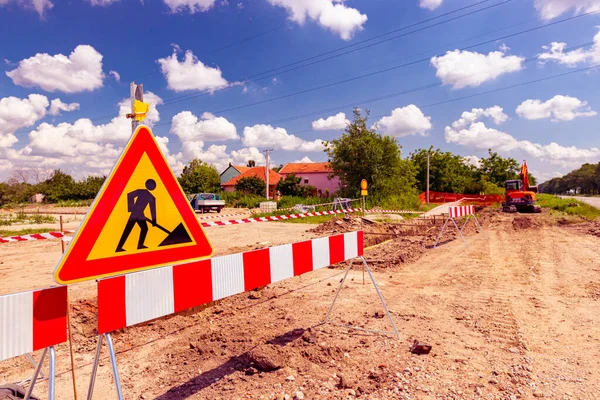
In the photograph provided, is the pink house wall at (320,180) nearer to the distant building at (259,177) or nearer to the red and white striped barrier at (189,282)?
the distant building at (259,177)

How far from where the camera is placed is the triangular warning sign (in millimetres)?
2385

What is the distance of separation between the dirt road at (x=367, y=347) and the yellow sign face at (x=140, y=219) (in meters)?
1.40

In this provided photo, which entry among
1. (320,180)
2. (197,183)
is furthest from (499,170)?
(197,183)

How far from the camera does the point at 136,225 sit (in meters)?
2.63

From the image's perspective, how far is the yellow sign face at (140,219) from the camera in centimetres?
250

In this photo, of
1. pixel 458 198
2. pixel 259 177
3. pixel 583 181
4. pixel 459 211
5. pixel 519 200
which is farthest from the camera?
pixel 583 181

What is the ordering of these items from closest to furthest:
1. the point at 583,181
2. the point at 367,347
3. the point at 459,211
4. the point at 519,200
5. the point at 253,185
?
the point at 367,347 < the point at 459,211 < the point at 519,200 < the point at 253,185 < the point at 583,181

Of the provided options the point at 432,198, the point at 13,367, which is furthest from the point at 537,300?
the point at 432,198

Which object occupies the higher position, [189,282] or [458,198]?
[189,282]

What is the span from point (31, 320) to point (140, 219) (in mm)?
939

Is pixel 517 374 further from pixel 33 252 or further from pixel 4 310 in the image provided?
pixel 33 252

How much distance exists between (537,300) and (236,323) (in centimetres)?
465

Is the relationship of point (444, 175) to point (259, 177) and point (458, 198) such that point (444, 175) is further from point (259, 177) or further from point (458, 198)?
point (259, 177)

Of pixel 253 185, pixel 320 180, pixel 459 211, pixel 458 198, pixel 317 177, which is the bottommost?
pixel 458 198
